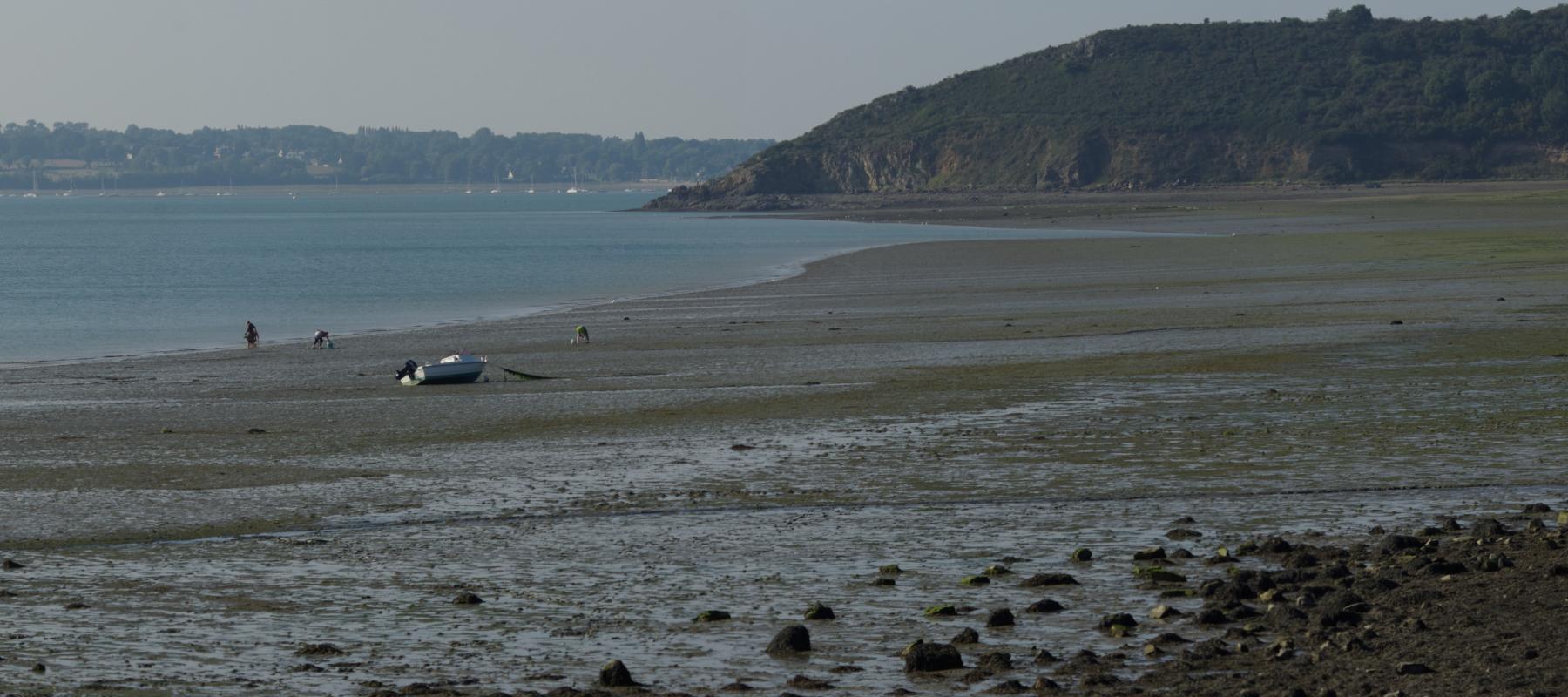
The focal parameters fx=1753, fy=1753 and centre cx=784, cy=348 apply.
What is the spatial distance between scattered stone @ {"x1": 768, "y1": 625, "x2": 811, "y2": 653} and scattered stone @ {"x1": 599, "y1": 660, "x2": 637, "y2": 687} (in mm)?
1037

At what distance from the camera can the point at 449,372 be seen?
92.9 ft

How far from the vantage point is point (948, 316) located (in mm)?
39906

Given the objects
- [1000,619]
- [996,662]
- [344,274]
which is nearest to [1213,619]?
[1000,619]

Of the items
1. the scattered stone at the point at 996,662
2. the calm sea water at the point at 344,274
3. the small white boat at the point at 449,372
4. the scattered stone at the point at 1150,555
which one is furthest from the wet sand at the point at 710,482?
the calm sea water at the point at 344,274

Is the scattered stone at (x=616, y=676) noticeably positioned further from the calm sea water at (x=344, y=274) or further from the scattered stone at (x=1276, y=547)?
the calm sea water at (x=344, y=274)

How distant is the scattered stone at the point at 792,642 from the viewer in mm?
10484

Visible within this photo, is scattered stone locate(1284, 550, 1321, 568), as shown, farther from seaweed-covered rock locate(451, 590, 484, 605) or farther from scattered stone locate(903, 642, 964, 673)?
seaweed-covered rock locate(451, 590, 484, 605)

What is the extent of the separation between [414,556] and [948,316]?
26.9 meters

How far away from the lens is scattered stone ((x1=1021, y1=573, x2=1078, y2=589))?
12.1 meters

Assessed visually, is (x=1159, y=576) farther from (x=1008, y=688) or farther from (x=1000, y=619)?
(x=1008, y=688)

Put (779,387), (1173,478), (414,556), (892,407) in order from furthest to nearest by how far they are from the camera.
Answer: (779,387) → (892,407) → (1173,478) → (414,556)

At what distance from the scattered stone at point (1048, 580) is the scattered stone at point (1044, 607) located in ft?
2.22

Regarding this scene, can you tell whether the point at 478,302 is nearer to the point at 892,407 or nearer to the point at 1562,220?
the point at 892,407

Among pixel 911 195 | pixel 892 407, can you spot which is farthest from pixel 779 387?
pixel 911 195
